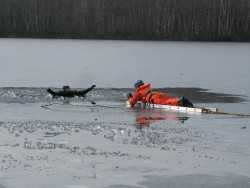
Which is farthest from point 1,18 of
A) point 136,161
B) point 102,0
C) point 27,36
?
point 136,161

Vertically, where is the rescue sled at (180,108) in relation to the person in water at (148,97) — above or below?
below

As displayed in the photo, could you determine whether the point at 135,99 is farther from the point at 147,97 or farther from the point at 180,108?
the point at 180,108

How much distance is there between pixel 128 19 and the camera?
143m

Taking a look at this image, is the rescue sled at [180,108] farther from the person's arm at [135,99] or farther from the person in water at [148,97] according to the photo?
the person's arm at [135,99]

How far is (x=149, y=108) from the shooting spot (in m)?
26.0

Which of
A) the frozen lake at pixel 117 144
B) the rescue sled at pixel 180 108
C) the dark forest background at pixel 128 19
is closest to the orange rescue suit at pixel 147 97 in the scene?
the rescue sled at pixel 180 108

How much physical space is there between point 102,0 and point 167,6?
17.0 m

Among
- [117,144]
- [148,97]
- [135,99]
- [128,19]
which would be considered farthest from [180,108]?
[128,19]

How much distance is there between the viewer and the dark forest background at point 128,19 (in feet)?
429

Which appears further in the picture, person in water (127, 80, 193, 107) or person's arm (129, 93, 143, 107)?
person's arm (129, 93, 143, 107)

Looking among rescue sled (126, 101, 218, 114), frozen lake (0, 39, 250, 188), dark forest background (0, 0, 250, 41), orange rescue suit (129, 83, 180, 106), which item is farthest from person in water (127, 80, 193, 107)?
dark forest background (0, 0, 250, 41)

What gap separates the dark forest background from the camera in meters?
131

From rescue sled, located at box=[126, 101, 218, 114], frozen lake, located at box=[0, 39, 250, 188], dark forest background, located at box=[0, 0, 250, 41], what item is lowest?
frozen lake, located at box=[0, 39, 250, 188]

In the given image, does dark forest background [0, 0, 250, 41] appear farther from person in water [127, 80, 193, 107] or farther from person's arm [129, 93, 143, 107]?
person's arm [129, 93, 143, 107]
